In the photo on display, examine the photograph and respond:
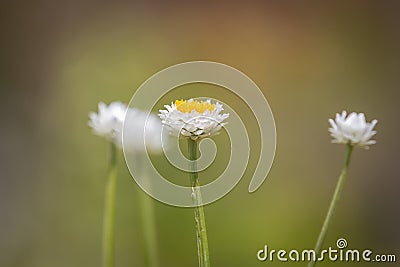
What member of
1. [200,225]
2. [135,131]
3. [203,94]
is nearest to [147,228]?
[135,131]

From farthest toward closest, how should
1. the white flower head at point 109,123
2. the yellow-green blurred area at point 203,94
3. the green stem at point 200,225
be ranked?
the yellow-green blurred area at point 203,94, the white flower head at point 109,123, the green stem at point 200,225

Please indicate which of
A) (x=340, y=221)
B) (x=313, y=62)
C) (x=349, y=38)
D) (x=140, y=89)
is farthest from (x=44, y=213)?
(x=349, y=38)

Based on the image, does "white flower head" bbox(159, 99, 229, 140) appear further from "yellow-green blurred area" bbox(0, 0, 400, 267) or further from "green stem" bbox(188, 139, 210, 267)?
"yellow-green blurred area" bbox(0, 0, 400, 267)

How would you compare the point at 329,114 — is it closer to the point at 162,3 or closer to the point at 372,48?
the point at 372,48

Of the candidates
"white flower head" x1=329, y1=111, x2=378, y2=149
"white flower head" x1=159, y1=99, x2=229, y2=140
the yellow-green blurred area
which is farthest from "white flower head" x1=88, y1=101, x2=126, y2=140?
the yellow-green blurred area

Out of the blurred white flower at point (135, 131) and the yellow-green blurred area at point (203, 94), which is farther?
the yellow-green blurred area at point (203, 94)

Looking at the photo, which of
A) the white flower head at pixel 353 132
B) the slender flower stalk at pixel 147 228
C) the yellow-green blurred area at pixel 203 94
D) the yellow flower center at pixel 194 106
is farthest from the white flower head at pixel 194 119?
the yellow-green blurred area at pixel 203 94

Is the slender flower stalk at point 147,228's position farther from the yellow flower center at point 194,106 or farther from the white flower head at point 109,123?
the yellow flower center at point 194,106

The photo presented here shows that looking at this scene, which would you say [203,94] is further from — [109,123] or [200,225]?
[200,225]
